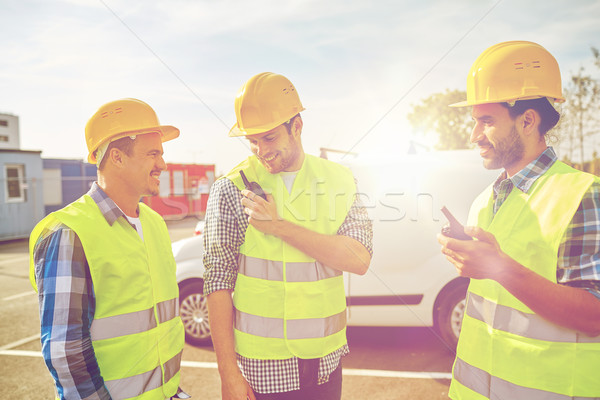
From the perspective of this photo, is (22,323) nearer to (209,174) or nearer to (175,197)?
(175,197)

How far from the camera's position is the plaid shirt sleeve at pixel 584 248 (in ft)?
4.69

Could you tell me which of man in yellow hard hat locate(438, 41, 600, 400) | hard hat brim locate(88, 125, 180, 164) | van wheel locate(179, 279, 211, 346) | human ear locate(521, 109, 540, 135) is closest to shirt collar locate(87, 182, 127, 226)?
hard hat brim locate(88, 125, 180, 164)

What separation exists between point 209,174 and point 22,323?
70.5ft

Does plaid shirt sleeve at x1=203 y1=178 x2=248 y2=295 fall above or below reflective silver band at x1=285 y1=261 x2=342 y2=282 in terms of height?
above

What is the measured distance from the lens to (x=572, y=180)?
155 cm

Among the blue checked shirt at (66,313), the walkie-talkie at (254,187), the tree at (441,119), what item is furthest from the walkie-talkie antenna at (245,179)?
the tree at (441,119)

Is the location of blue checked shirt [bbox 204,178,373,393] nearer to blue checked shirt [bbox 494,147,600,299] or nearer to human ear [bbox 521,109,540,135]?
blue checked shirt [bbox 494,147,600,299]

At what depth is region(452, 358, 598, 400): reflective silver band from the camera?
5.04 ft

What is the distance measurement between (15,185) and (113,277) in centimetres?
1958

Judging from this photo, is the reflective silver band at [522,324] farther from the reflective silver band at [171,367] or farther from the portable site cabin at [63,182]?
the portable site cabin at [63,182]

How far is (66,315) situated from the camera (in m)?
1.50

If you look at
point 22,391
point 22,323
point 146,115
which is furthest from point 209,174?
point 146,115

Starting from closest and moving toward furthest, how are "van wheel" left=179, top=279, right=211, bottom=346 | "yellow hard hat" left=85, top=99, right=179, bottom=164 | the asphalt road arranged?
"yellow hard hat" left=85, top=99, right=179, bottom=164, the asphalt road, "van wheel" left=179, top=279, right=211, bottom=346

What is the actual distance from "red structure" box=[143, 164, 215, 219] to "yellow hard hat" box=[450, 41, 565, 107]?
73.2 ft
